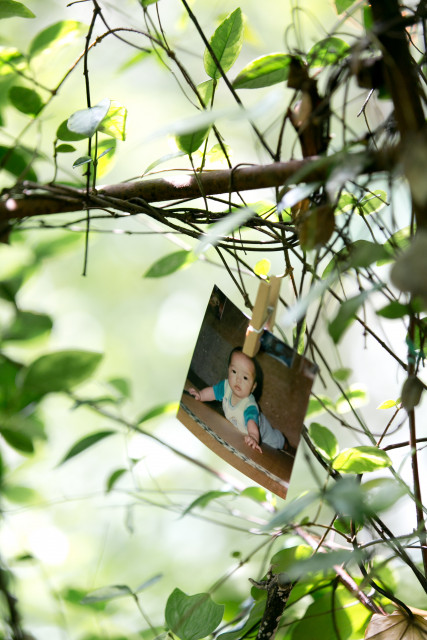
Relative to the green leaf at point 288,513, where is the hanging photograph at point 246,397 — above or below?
above

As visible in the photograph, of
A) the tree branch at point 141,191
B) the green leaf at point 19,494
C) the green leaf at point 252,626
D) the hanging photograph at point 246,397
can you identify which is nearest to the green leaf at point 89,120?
the tree branch at point 141,191

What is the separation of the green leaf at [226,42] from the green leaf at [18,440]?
1.25ft

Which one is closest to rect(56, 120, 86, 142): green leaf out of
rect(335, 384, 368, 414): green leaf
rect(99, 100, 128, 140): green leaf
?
rect(99, 100, 128, 140): green leaf

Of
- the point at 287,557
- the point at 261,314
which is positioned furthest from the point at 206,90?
the point at 287,557

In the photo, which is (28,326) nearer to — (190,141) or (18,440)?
(18,440)

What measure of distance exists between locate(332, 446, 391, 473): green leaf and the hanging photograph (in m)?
0.05

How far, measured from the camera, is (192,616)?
2.08 ft

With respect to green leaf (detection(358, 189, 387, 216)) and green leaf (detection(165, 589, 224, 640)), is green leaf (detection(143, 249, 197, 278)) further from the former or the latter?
green leaf (detection(165, 589, 224, 640))

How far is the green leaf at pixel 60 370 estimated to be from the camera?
45 cm

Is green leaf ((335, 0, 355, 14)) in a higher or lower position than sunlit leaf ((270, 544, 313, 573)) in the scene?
higher

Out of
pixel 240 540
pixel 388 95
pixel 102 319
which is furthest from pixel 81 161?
pixel 240 540

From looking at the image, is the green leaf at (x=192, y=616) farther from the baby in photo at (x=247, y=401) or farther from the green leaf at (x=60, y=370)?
the green leaf at (x=60, y=370)

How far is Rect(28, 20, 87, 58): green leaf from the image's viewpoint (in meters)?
0.67

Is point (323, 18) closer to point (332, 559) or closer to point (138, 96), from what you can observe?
point (138, 96)
